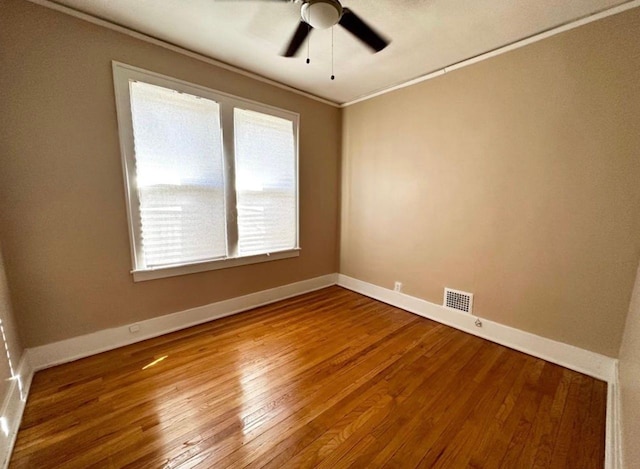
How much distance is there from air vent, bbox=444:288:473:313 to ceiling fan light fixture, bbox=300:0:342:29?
2561mm

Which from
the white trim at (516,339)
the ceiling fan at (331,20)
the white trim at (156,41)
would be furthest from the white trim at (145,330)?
the ceiling fan at (331,20)

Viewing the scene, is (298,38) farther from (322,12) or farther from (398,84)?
(398,84)

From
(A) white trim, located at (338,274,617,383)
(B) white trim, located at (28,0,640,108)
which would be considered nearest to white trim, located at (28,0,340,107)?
(B) white trim, located at (28,0,640,108)

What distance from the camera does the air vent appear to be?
2.52m

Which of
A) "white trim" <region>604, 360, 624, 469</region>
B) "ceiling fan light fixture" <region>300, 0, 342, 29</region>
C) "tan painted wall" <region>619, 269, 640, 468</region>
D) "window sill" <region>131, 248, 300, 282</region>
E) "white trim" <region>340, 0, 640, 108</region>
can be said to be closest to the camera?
"tan painted wall" <region>619, 269, 640, 468</region>

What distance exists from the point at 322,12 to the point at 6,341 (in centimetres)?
274

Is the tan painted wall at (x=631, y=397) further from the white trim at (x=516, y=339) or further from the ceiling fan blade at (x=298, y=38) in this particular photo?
the ceiling fan blade at (x=298, y=38)

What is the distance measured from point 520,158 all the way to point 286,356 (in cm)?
261

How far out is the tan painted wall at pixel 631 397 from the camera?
1.05 metres

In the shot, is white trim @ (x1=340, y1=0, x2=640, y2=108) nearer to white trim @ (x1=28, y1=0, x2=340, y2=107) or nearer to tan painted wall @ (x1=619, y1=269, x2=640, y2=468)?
white trim @ (x1=28, y1=0, x2=340, y2=107)

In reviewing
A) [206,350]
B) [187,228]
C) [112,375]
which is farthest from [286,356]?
[187,228]

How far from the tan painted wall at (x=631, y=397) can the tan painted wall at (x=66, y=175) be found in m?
3.09

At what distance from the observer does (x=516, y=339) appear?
2248mm

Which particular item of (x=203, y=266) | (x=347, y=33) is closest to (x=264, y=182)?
(x=203, y=266)
